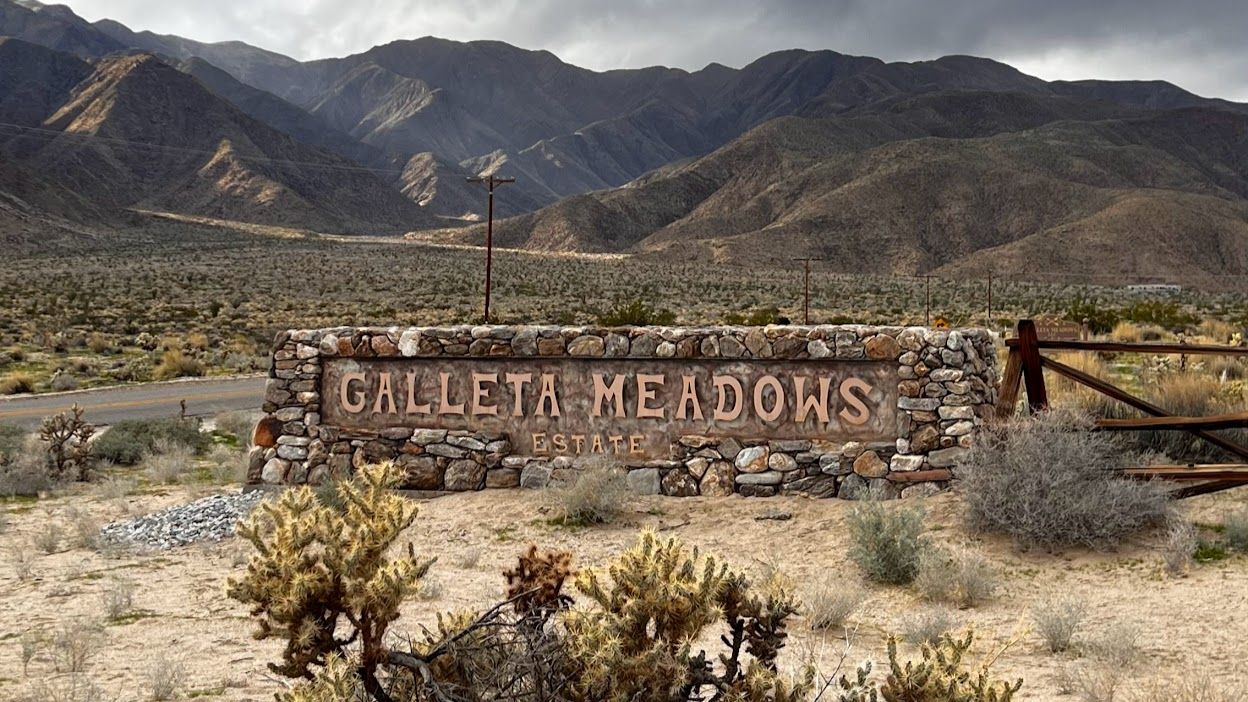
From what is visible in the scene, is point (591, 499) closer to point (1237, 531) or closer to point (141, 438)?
point (1237, 531)

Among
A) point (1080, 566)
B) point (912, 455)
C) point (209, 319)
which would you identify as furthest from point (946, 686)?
point (209, 319)

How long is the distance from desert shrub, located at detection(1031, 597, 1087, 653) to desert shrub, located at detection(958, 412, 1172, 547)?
1.68 m

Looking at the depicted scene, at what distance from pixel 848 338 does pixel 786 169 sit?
352 feet

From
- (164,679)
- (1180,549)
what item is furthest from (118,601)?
(1180,549)

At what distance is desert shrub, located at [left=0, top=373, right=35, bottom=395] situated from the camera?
20844 mm

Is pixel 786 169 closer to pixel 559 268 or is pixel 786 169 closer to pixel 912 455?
pixel 559 268

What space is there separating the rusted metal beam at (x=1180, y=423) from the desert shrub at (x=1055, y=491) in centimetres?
48

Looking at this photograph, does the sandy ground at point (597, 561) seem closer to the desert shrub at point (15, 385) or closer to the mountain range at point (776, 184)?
the desert shrub at point (15, 385)

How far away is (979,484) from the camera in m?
8.15

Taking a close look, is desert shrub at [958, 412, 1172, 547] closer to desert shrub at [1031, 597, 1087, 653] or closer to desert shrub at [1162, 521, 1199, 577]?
desert shrub at [1162, 521, 1199, 577]

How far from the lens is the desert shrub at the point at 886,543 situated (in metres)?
7.33

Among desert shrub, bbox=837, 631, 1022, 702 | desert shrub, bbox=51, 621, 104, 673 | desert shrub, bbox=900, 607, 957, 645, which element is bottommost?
desert shrub, bbox=51, 621, 104, 673

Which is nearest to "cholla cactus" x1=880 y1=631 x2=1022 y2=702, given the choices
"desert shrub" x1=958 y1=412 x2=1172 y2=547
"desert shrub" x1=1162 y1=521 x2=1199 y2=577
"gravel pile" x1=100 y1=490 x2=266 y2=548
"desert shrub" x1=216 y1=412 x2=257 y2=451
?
"desert shrub" x1=1162 y1=521 x2=1199 y2=577

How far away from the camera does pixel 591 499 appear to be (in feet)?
29.9
